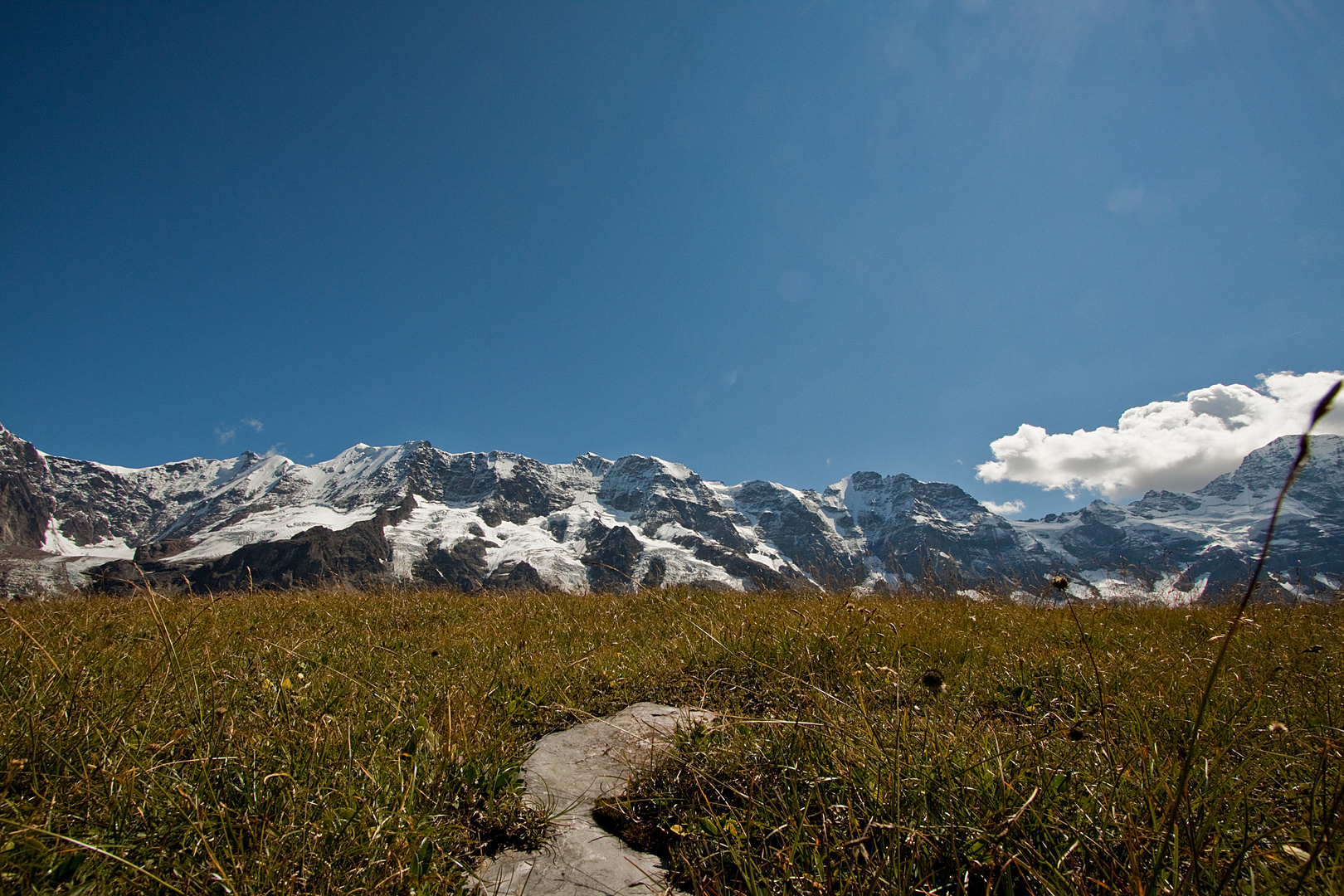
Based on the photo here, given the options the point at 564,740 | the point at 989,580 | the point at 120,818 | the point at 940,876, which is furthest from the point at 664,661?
the point at 989,580

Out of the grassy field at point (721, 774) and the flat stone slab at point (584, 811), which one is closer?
the grassy field at point (721, 774)

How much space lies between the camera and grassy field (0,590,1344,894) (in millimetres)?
2305

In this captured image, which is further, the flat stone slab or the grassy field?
the flat stone slab

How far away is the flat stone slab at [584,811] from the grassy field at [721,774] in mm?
141

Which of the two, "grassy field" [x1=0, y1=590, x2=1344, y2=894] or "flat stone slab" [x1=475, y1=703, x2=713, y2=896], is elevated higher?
"grassy field" [x1=0, y1=590, x2=1344, y2=894]

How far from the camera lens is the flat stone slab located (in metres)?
2.75

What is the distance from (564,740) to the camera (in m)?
4.32

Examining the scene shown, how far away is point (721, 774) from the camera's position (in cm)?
333

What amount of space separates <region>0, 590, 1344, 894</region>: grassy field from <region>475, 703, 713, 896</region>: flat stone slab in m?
0.14

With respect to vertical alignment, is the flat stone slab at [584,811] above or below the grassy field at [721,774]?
below

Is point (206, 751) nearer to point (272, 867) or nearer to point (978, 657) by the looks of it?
point (272, 867)

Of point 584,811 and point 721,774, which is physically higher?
point 721,774

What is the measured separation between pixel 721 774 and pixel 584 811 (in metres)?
0.83

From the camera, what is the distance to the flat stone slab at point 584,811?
275cm
